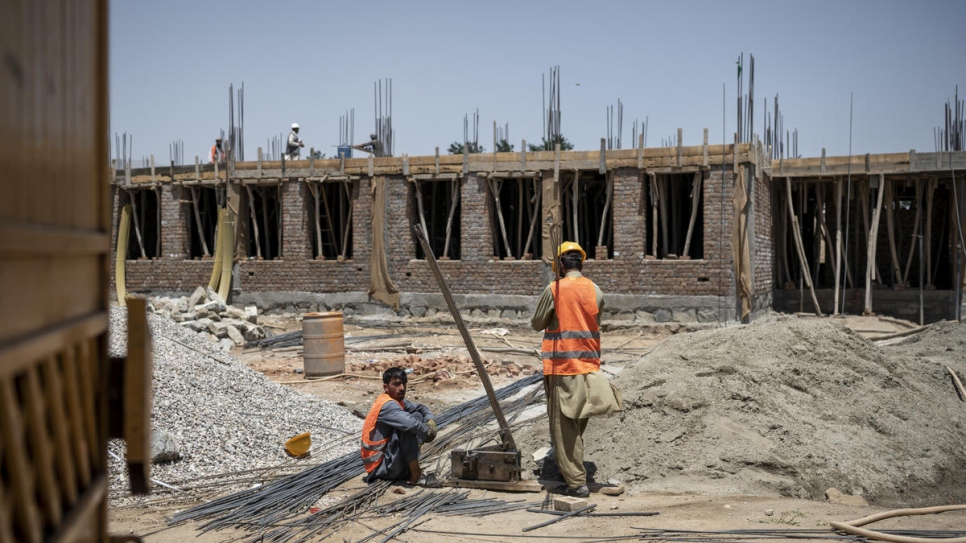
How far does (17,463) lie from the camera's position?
61.8 inches

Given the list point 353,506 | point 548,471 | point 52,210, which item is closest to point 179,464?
point 353,506

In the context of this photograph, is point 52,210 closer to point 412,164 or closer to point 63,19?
point 63,19

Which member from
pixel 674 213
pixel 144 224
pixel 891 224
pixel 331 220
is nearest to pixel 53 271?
pixel 674 213

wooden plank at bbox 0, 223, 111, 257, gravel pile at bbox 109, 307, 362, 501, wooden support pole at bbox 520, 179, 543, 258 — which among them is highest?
wooden support pole at bbox 520, 179, 543, 258

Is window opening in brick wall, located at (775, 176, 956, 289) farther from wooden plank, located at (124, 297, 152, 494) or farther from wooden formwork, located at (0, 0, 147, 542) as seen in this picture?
wooden formwork, located at (0, 0, 147, 542)

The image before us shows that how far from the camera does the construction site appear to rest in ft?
6.64

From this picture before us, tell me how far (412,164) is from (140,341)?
51.2ft

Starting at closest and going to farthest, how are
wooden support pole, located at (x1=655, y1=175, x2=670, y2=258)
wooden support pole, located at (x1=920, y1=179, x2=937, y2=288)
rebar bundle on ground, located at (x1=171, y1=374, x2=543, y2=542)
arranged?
rebar bundle on ground, located at (x1=171, y1=374, x2=543, y2=542), wooden support pole, located at (x1=655, y1=175, x2=670, y2=258), wooden support pole, located at (x1=920, y1=179, x2=937, y2=288)

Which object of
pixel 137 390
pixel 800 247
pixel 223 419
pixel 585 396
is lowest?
pixel 223 419

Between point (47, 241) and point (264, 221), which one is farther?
point (264, 221)

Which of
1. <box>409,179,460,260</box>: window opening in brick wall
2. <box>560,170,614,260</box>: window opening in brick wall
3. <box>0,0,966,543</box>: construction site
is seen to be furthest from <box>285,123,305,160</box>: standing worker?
<box>560,170,614,260</box>: window opening in brick wall

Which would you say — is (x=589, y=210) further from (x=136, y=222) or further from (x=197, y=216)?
(x=136, y=222)

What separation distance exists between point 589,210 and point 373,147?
18.5 ft

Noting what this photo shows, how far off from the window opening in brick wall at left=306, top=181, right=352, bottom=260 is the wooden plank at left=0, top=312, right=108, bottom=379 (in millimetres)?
16617
